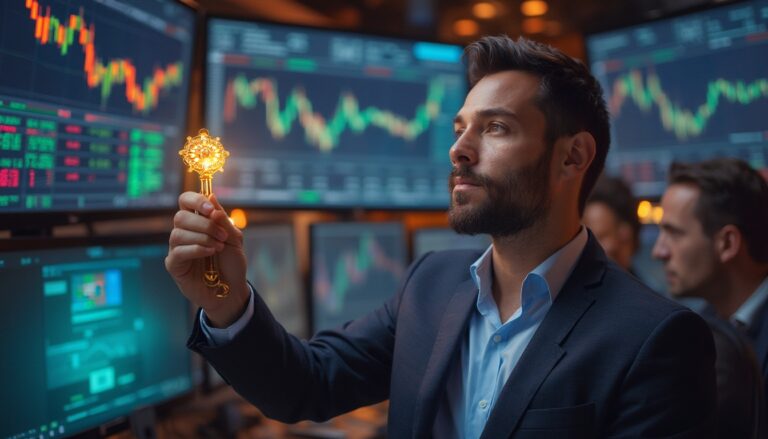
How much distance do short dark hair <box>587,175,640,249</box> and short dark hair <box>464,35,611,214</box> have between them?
3.53 feet

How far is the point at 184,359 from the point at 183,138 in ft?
1.84

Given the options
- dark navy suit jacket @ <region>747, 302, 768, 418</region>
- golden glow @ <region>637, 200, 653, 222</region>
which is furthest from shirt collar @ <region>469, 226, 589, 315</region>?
golden glow @ <region>637, 200, 653, 222</region>

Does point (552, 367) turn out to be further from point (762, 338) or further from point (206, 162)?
point (762, 338)

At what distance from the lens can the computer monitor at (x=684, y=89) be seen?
196 cm

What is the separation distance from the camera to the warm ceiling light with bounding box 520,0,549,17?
3.87 meters

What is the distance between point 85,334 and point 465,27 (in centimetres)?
353

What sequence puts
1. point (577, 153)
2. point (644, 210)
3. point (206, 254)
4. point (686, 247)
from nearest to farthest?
point (206, 254)
point (577, 153)
point (686, 247)
point (644, 210)

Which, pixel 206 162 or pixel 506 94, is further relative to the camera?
pixel 506 94

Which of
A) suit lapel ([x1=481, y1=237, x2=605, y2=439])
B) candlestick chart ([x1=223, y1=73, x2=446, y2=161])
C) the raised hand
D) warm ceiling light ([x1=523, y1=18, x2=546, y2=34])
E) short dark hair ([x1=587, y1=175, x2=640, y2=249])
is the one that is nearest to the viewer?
the raised hand

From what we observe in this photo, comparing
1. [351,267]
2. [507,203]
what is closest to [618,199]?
[351,267]

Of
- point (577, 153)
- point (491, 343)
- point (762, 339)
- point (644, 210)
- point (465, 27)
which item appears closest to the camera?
point (491, 343)

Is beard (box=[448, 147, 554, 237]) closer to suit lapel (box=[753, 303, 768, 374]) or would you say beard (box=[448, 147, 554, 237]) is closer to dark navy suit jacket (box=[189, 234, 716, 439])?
dark navy suit jacket (box=[189, 234, 716, 439])

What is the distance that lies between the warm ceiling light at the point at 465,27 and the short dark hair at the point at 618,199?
188 cm

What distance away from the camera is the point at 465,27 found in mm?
4324
